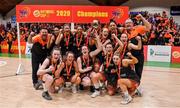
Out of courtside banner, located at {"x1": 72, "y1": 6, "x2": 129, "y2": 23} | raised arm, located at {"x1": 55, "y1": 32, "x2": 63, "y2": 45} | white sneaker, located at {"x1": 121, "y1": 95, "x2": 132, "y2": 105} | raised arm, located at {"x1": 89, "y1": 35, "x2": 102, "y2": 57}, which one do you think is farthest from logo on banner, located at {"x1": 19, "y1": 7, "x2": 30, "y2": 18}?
white sneaker, located at {"x1": 121, "y1": 95, "x2": 132, "y2": 105}

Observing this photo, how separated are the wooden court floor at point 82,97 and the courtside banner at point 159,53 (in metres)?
3.22

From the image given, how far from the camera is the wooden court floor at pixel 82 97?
18.3 feet

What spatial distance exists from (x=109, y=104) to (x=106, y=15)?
2998 mm

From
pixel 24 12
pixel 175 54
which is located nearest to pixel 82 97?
pixel 24 12

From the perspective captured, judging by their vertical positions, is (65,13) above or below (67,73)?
above

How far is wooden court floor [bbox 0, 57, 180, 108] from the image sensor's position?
5578 millimetres

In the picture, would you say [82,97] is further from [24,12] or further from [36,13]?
[24,12]

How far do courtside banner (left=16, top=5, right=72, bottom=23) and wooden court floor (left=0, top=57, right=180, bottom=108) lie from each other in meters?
1.63

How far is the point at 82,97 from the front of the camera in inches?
240

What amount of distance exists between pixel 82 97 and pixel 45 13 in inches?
111

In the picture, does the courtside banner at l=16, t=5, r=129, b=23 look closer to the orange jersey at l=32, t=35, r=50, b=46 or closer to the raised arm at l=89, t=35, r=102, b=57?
the orange jersey at l=32, t=35, r=50, b=46

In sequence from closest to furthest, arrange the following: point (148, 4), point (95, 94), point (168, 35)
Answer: point (95, 94)
point (168, 35)
point (148, 4)

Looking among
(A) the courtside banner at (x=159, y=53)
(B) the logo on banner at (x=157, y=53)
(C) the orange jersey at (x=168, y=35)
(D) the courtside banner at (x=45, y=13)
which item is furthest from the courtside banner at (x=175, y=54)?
(D) the courtside banner at (x=45, y=13)

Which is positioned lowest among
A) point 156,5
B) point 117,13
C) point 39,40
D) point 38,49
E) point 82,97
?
point 82,97
